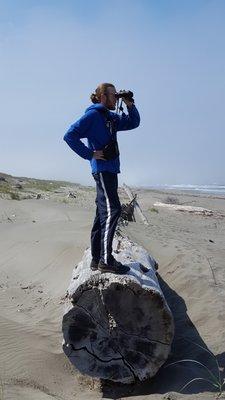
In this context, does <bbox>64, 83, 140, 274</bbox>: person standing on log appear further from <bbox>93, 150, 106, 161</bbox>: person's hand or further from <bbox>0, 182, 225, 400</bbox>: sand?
<bbox>0, 182, 225, 400</bbox>: sand

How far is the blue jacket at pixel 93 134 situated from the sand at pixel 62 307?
2.39 meters

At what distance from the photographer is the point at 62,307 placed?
8141 mm

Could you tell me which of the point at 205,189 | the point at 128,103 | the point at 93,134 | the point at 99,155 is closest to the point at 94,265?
the point at 99,155

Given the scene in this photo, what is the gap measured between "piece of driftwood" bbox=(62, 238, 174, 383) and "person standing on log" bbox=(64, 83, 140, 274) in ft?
1.26

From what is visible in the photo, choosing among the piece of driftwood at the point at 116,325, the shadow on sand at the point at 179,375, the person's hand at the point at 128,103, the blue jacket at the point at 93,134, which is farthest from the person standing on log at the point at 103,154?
the shadow on sand at the point at 179,375

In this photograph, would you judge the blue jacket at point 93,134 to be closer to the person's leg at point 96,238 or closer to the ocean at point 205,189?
the person's leg at point 96,238

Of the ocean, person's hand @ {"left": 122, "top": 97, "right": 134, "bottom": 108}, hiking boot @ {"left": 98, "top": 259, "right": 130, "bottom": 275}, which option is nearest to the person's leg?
hiking boot @ {"left": 98, "top": 259, "right": 130, "bottom": 275}

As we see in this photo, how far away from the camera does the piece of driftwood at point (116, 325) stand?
5195mm

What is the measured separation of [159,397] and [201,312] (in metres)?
2.49

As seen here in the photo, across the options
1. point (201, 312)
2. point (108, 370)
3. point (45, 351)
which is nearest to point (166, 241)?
point (201, 312)

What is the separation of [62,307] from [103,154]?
339 cm

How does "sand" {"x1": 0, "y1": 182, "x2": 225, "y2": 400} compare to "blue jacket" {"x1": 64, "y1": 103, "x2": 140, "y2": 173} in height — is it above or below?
below

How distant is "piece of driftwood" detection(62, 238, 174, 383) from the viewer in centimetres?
520

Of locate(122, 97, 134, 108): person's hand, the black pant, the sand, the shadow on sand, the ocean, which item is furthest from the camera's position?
the ocean
